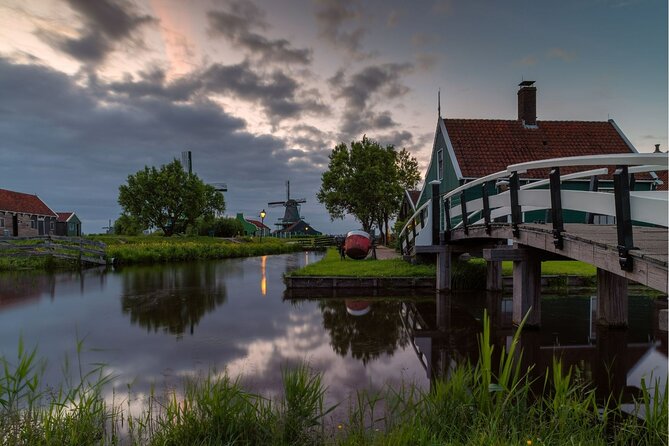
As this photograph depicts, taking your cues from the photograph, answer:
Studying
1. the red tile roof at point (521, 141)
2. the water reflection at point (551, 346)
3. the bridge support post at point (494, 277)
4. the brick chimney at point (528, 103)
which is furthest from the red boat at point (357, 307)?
the brick chimney at point (528, 103)

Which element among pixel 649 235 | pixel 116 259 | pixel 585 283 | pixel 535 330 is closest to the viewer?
pixel 649 235

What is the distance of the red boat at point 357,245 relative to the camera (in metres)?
18.4

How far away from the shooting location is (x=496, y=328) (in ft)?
25.8

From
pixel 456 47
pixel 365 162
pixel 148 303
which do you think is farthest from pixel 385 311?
pixel 365 162

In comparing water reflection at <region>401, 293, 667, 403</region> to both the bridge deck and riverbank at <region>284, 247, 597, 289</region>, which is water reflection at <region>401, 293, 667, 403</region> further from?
riverbank at <region>284, 247, 597, 289</region>

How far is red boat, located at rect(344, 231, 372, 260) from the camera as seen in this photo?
1841cm

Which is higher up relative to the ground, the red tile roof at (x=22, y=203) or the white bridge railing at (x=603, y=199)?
the red tile roof at (x=22, y=203)

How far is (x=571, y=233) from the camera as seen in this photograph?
19.2ft

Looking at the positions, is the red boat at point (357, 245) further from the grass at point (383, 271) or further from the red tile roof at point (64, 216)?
the red tile roof at point (64, 216)

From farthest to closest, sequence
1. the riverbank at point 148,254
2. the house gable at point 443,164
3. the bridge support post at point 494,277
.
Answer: the riverbank at point 148,254 < the house gable at point 443,164 < the bridge support post at point 494,277

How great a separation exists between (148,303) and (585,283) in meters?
13.6

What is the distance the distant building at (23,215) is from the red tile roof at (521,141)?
4230 centimetres

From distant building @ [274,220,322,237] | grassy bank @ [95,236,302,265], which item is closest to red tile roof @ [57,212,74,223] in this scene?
grassy bank @ [95,236,302,265]

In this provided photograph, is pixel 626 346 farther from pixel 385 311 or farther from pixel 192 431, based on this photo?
pixel 192 431
